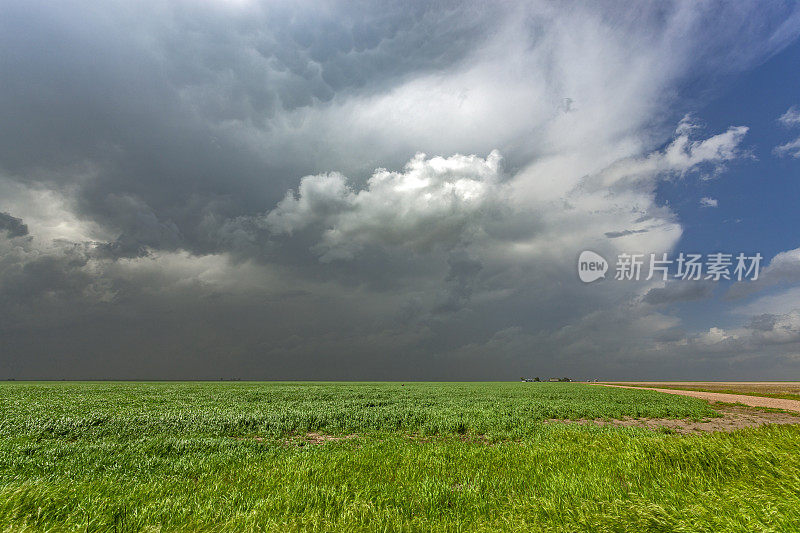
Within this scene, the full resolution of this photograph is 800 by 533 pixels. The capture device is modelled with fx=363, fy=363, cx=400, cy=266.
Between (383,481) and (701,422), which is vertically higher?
(383,481)

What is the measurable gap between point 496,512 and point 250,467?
22.9 feet

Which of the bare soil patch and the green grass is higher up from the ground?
the green grass

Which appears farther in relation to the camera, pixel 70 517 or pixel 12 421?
pixel 12 421

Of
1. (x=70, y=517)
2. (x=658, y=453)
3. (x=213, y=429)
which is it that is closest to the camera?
(x=70, y=517)

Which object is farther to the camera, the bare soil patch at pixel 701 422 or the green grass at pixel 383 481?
the bare soil patch at pixel 701 422

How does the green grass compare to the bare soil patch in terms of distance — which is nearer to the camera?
the green grass

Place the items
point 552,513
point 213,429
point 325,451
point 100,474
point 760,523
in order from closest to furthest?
point 760,523 → point 552,513 → point 100,474 → point 325,451 → point 213,429

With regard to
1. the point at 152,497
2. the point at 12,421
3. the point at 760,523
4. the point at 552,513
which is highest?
the point at 760,523

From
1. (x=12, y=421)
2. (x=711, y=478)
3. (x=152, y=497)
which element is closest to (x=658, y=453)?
(x=711, y=478)

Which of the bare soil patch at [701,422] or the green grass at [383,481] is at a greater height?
the green grass at [383,481]

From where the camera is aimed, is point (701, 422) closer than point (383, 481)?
No

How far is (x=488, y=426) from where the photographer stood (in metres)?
18.5

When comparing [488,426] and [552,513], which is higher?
[552,513]

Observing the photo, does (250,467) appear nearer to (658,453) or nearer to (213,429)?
(213,429)
